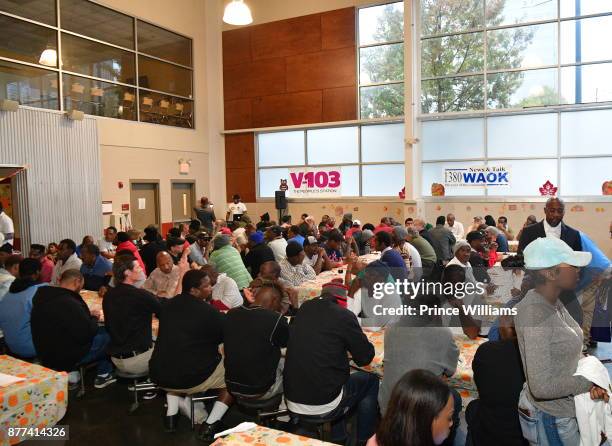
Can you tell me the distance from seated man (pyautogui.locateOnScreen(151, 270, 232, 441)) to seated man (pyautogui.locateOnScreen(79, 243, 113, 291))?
8.65 ft

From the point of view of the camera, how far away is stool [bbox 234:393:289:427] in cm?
337

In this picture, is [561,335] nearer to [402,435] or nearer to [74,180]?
[402,435]

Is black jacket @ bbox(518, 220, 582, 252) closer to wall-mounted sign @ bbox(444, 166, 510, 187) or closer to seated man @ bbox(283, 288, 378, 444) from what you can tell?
seated man @ bbox(283, 288, 378, 444)

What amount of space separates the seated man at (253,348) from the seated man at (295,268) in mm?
2147

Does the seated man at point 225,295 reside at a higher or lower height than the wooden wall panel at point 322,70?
lower

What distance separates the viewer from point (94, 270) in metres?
5.89

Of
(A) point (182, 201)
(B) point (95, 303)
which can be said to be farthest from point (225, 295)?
(A) point (182, 201)

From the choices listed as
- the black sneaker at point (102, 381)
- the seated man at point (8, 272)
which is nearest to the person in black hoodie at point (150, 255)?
the seated man at point (8, 272)

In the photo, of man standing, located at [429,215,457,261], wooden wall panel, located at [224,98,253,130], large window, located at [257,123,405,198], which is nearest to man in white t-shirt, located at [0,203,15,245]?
man standing, located at [429,215,457,261]

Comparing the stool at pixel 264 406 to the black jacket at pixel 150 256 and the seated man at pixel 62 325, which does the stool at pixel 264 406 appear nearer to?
the seated man at pixel 62 325

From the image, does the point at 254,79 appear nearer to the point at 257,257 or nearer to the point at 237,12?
the point at 237,12

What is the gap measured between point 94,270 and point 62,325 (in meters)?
1.98

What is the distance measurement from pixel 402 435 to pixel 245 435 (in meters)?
0.96

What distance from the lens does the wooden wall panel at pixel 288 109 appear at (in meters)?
14.2
